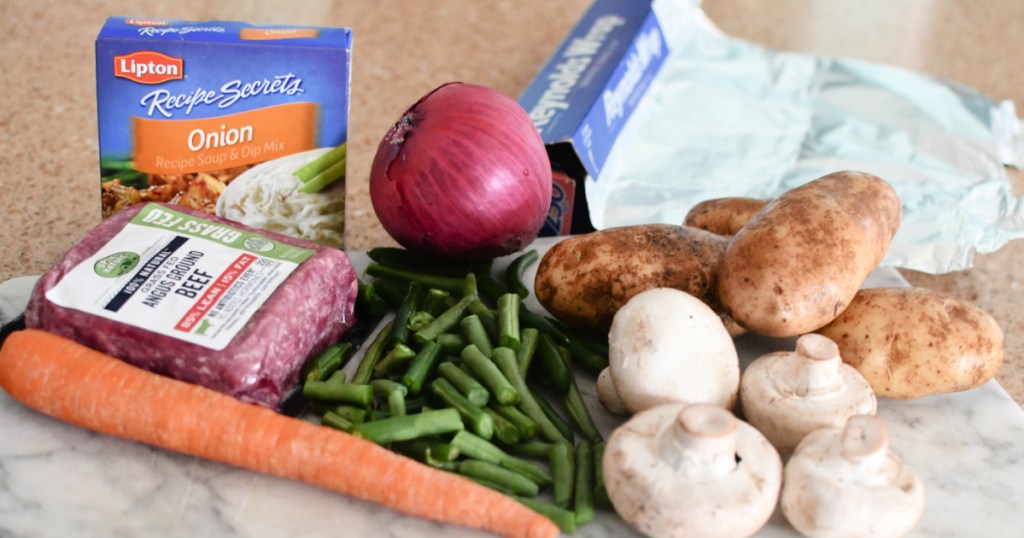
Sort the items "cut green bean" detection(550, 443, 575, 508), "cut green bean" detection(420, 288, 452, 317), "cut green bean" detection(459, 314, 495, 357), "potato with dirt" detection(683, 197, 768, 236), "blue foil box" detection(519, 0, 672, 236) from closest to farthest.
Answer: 1. "cut green bean" detection(550, 443, 575, 508)
2. "cut green bean" detection(459, 314, 495, 357)
3. "cut green bean" detection(420, 288, 452, 317)
4. "potato with dirt" detection(683, 197, 768, 236)
5. "blue foil box" detection(519, 0, 672, 236)

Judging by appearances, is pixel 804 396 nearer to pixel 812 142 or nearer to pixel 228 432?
pixel 228 432

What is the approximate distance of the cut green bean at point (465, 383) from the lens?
128cm

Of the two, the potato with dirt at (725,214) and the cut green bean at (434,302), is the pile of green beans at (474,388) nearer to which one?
the cut green bean at (434,302)

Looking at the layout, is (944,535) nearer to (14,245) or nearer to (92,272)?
(92,272)

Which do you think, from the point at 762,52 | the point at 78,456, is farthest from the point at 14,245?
the point at 762,52

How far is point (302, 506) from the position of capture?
1.17 m

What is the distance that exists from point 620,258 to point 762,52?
1.42m

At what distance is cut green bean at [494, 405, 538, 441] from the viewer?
1259mm

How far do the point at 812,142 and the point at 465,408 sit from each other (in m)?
1.37

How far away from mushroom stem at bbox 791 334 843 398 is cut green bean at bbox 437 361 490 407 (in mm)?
389

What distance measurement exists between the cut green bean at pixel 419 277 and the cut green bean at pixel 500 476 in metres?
0.41

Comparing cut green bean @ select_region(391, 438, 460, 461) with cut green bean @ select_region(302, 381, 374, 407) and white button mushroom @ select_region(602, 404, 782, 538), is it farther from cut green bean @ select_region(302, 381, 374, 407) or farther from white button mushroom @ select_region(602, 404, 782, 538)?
white button mushroom @ select_region(602, 404, 782, 538)

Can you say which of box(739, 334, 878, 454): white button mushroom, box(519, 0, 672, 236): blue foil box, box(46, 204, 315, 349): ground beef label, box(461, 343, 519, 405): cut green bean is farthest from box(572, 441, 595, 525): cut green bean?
box(519, 0, 672, 236): blue foil box

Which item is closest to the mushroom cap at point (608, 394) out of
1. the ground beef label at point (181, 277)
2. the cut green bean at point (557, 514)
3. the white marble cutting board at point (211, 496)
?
the white marble cutting board at point (211, 496)
